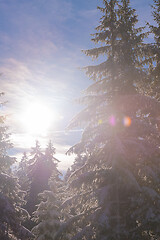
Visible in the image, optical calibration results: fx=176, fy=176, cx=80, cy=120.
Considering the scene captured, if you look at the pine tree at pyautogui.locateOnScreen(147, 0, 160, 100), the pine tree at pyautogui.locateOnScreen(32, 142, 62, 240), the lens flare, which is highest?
the pine tree at pyautogui.locateOnScreen(147, 0, 160, 100)

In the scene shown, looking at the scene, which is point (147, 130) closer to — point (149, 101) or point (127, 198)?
point (149, 101)

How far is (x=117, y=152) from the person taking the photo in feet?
25.0

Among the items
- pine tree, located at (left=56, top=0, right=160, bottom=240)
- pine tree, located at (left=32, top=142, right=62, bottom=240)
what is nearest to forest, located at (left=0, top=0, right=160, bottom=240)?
pine tree, located at (left=56, top=0, right=160, bottom=240)

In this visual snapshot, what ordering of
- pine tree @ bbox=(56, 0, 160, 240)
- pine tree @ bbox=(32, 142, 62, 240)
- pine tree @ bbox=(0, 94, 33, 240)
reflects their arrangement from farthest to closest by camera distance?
1. pine tree @ bbox=(32, 142, 62, 240)
2. pine tree @ bbox=(0, 94, 33, 240)
3. pine tree @ bbox=(56, 0, 160, 240)

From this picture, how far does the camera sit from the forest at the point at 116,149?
22.8ft

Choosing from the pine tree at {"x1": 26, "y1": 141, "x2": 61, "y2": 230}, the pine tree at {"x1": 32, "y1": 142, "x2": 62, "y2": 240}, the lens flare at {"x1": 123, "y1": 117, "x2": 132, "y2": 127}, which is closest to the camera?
the lens flare at {"x1": 123, "y1": 117, "x2": 132, "y2": 127}

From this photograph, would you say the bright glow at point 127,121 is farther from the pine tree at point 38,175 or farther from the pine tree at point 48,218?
the pine tree at point 38,175

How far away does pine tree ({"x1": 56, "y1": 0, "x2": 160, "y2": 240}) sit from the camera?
689 cm

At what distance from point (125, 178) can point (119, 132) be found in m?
2.27

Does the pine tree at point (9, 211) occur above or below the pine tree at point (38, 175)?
below

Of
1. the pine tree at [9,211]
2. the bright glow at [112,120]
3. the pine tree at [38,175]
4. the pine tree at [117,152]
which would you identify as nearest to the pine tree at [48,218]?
the pine tree at [9,211]

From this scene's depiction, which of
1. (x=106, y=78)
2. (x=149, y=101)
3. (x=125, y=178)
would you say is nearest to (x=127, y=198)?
(x=125, y=178)

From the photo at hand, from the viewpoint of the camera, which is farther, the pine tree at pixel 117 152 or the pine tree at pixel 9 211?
the pine tree at pixel 9 211

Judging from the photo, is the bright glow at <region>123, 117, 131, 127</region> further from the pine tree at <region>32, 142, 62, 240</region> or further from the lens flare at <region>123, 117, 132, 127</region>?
the pine tree at <region>32, 142, 62, 240</region>
